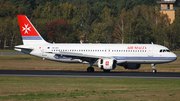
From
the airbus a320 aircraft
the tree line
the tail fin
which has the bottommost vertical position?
the airbus a320 aircraft

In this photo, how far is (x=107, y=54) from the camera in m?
44.0

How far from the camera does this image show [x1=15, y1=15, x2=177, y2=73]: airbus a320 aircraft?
42281mm

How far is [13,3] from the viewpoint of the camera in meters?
172

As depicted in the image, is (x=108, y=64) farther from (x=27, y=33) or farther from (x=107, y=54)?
(x=27, y=33)

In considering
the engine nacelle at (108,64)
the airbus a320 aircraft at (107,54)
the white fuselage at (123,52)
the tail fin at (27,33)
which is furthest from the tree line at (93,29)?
the engine nacelle at (108,64)

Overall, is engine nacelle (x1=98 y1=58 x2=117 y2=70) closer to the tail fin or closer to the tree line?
the tail fin

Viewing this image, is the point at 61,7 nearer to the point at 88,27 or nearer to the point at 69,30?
the point at 88,27

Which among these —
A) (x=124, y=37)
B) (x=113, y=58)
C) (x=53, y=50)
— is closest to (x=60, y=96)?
(x=113, y=58)

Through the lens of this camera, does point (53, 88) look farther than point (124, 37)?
No

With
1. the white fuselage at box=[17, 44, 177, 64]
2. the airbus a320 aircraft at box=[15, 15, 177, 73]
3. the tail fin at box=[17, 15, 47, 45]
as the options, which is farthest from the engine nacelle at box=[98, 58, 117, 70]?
the tail fin at box=[17, 15, 47, 45]

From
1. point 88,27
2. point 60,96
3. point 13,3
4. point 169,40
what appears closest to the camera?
point 60,96

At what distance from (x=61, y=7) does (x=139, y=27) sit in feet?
179

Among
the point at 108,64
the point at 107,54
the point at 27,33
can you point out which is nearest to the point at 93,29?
the point at 27,33

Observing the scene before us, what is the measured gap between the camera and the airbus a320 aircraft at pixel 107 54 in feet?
139
